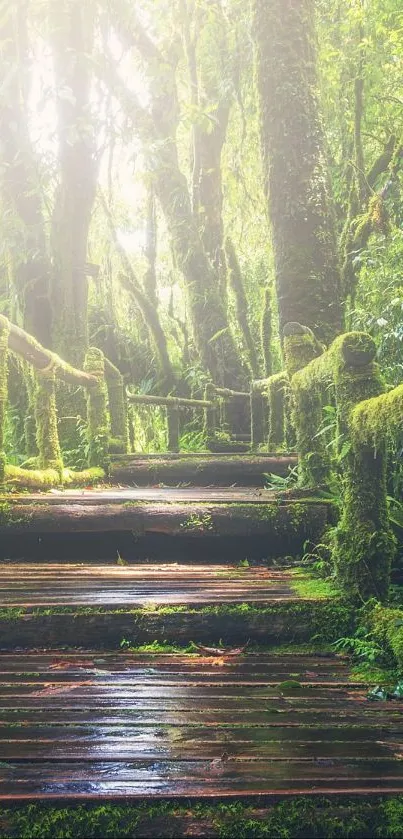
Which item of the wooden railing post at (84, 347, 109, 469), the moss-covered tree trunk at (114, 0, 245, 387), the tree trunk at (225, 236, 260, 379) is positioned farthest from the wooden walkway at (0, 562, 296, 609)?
the tree trunk at (225, 236, 260, 379)

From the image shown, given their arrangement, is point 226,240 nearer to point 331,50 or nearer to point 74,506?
point 331,50

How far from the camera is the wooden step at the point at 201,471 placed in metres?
6.73

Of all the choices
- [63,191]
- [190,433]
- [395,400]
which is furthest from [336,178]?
[395,400]

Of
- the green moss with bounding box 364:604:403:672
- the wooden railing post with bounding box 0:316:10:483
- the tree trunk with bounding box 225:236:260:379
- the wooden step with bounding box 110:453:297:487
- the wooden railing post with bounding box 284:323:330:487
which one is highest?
the tree trunk with bounding box 225:236:260:379

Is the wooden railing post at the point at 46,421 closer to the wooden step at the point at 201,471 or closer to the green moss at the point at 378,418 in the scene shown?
the wooden step at the point at 201,471

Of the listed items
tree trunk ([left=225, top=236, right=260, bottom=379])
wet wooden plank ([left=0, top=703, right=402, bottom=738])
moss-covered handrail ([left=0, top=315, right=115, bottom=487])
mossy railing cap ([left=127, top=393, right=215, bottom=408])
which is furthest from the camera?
tree trunk ([left=225, top=236, right=260, bottom=379])

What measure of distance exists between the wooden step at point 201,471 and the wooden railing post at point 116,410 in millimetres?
669

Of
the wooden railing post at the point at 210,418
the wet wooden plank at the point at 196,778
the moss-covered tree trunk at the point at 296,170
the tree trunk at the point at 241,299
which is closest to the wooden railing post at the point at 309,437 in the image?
the moss-covered tree trunk at the point at 296,170

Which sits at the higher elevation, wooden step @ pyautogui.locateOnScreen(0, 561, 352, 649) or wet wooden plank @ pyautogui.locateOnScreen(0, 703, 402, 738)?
wooden step @ pyautogui.locateOnScreen(0, 561, 352, 649)

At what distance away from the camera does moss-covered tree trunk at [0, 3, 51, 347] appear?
8.52m

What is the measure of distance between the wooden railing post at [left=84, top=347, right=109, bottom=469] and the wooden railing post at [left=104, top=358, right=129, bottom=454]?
0.69m

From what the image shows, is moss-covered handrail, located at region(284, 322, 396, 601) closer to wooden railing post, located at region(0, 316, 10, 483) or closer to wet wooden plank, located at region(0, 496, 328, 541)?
wet wooden plank, located at region(0, 496, 328, 541)

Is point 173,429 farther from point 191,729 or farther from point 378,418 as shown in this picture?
point 191,729

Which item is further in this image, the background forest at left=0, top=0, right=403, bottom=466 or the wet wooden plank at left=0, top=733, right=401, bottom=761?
the background forest at left=0, top=0, right=403, bottom=466
